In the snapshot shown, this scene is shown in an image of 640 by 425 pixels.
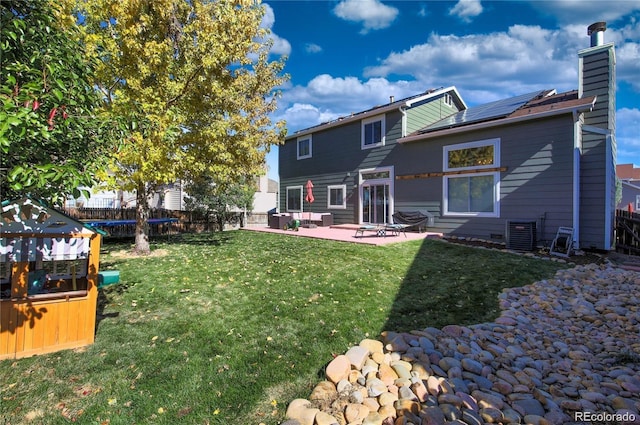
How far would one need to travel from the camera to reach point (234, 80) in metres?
10.1

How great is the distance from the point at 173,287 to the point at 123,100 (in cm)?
384

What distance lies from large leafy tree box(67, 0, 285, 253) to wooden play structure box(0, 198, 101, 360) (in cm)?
343

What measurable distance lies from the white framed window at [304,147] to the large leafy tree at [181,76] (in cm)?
795

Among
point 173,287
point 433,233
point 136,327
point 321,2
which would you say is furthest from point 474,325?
point 321,2

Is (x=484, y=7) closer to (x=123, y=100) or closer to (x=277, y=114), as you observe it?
(x=277, y=114)

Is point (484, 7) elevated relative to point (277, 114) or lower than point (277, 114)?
elevated

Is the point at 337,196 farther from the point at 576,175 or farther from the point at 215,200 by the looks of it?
the point at 576,175

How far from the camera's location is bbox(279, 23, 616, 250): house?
9367mm

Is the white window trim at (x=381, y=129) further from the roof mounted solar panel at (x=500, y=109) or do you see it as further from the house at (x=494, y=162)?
the roof mounted solar panel at (x=500, y=109)

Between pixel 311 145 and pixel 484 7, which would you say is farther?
pixel 311 145

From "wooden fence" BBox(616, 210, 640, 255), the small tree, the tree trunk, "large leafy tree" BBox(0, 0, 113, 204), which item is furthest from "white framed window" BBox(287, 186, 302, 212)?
"large leafy tree" BBox(0, 0, 113, 204)

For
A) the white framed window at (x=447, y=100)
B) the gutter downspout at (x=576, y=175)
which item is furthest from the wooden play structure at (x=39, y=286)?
the white framed window at (x=447, y=100)

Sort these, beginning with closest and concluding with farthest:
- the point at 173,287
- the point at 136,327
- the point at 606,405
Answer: the point at 606,405, the point at 136,327, the point at 173,287

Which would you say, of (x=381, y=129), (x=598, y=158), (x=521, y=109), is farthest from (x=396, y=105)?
(x=598, y=158)
